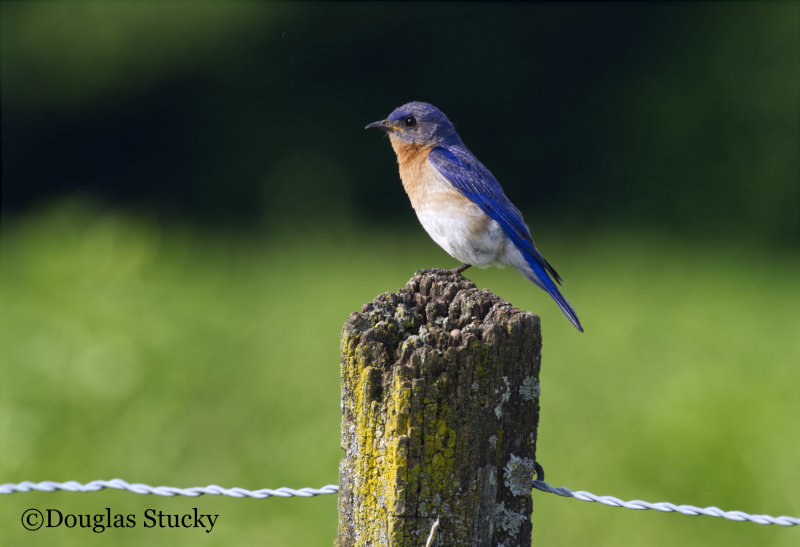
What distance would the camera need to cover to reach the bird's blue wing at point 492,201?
459 cm

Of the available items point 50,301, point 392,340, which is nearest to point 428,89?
point 50,301

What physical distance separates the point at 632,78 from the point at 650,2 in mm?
934

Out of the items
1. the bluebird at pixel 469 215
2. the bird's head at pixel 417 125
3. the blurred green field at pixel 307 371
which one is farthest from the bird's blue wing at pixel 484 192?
the blurred green field at pixel 307 371

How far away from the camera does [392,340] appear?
8.23 feet

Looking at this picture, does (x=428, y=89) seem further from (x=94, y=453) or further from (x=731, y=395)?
(x=94, y=453)

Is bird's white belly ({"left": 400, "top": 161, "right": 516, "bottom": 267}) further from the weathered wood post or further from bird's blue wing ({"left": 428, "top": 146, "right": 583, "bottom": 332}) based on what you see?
the weathered wood post

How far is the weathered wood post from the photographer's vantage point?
7.82 ft

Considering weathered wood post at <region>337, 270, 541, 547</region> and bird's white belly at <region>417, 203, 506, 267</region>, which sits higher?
bird's white belly at <region>417, 203, 506, 267</region>

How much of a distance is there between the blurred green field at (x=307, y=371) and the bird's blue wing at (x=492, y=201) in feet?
4.51

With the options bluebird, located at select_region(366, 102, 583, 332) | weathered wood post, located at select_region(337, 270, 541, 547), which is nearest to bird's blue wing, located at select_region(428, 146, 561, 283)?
bluebird, located at select_region(366, 102, 583, 332)

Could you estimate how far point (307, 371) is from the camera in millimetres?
7273

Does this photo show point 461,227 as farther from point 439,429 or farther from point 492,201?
point 439,429

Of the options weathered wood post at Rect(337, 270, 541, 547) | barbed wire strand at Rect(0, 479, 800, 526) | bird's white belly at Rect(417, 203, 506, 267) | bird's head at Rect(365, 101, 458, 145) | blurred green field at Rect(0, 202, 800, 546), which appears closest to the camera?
weathered wood post at Rect(337, 270, 541, 547)

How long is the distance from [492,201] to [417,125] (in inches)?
21.5
